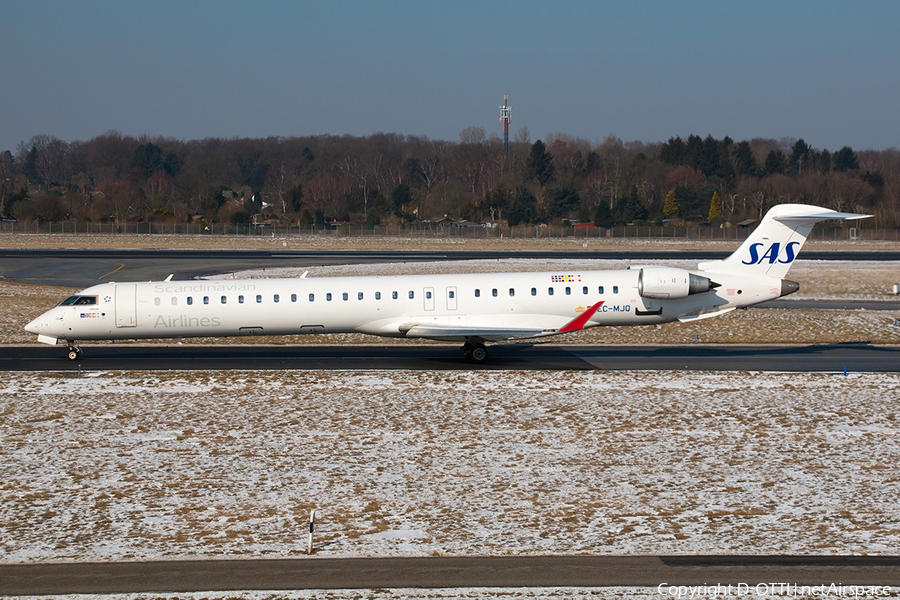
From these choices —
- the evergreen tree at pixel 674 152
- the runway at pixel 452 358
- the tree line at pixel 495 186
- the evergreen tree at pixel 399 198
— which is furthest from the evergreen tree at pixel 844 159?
the runway at pixel 452 358

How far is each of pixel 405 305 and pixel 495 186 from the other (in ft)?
369

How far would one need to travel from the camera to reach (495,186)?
13475cm

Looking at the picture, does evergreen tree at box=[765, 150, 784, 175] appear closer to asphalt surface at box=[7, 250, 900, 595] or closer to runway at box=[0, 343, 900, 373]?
asphalt surface at box=[7, 250, 900, 595]

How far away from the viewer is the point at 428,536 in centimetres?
1188

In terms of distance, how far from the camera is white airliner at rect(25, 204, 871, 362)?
2403 cm

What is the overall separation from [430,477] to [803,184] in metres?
121

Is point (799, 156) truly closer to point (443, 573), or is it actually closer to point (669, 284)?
point (669, 284)

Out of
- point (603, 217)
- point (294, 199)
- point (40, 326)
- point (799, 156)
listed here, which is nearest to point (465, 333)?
point (40, 326)

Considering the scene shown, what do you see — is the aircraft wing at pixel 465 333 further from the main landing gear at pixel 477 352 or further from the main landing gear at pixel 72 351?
the main landing gear at pixel 72 351

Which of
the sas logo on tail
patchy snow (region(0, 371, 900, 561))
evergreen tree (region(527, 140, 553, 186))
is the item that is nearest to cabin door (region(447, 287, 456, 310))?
patchy snow (region(0, 371, 900, 561))

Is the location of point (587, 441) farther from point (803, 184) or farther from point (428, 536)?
point (803, 184)

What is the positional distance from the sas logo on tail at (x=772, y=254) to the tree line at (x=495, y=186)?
81229mm

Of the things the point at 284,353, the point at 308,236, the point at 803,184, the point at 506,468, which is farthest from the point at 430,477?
the point at 803,184

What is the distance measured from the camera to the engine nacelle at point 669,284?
23.8 meters
